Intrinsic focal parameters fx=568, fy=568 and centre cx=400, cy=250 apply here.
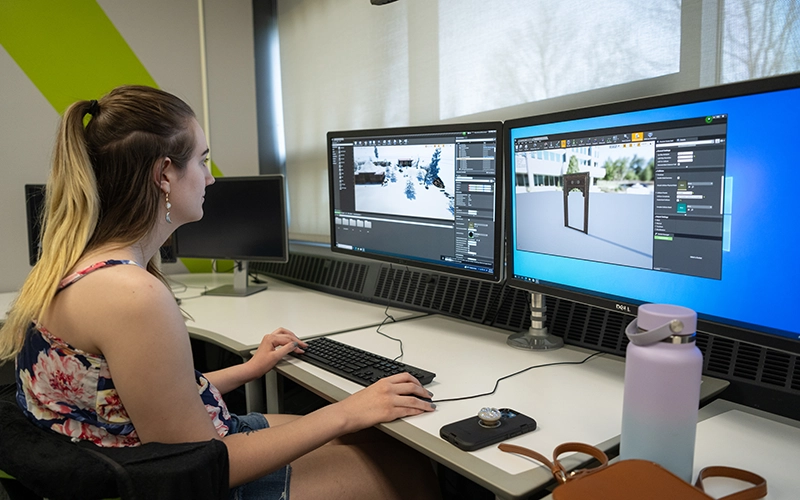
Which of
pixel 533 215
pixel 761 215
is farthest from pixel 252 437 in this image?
pixel 761 215

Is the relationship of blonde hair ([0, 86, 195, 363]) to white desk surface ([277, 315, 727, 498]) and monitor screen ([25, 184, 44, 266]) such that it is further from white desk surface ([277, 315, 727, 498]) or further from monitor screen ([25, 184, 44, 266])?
monitor screen ([25, 184, 44, 266])

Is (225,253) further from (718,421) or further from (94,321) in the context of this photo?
(718,421)

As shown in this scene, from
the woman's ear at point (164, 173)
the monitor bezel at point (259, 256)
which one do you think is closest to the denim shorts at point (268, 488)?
the woman's ear at point (164, 173)

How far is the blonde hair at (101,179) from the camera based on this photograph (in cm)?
96

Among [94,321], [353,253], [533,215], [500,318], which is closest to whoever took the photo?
[94,321]

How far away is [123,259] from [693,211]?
964 millimetres

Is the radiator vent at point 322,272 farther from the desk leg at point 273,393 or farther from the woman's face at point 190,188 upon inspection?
the woman's face at point 190,188

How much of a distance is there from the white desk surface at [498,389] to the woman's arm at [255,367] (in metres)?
0.03

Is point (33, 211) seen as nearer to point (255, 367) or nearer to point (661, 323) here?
point (255, 367)

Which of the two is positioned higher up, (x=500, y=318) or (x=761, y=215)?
(x=761, y=215)

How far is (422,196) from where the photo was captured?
5.29 ft

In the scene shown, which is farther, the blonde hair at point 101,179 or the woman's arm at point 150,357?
the blonde hair at point 101,179

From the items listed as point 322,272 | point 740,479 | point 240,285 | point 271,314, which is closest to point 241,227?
point 240,285

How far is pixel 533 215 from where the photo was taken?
134 cm
